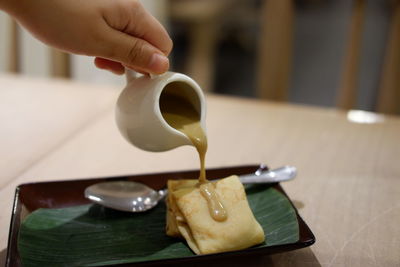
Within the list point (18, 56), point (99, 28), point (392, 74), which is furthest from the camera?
point (18, 56)

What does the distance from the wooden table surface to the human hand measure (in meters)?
0.35

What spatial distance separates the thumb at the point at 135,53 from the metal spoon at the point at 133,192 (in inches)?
9.4

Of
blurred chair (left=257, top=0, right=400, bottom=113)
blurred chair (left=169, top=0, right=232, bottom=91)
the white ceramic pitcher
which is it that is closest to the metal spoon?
the white ceramic pitcher

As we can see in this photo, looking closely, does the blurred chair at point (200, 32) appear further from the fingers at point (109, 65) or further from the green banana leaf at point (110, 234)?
the green banana leaf at point (110, 234)

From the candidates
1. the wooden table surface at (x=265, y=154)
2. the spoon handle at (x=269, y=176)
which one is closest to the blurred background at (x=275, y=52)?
the wooden table surface at (x=265, y=154)

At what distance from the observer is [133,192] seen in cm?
94

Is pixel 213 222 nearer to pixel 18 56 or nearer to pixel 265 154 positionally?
pixel 265 154

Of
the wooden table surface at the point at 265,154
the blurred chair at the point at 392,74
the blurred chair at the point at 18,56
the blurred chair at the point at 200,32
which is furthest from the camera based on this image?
the blurred chair at the point at 200,32

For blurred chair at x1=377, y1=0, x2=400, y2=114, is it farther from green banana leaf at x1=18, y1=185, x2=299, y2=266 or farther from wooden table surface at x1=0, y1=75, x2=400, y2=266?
green banana leaf at x1=18, y1=185, x2=299, y2=266

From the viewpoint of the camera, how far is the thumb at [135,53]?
0.80m

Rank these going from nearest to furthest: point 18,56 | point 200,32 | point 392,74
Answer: point 392,74
point 18,56
point 200,32

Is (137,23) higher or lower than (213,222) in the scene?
higher

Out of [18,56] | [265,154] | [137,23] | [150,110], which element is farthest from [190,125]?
[18,56]

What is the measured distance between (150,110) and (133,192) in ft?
0.64
